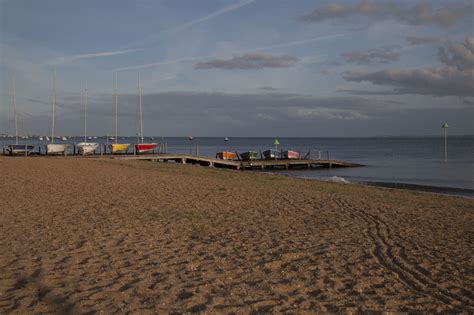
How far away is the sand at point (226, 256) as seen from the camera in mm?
5078

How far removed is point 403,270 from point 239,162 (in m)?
32.6

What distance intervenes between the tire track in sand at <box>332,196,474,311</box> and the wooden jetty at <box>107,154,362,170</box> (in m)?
27.3

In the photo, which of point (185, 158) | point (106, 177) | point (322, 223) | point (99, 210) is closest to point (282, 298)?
point (322, 223)

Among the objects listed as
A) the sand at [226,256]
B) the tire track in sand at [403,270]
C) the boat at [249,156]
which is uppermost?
the boat at [249,156]

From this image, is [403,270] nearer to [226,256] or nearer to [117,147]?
[226,256]

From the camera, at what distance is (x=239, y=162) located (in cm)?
3900

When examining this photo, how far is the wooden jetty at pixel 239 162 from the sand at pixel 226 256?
23012 millimetres

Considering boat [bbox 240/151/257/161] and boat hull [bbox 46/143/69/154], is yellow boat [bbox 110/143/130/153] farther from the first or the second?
boat [bbox 240/151/257/161]

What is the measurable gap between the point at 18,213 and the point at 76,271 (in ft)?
16.7

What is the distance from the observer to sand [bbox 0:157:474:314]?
16.7 ft

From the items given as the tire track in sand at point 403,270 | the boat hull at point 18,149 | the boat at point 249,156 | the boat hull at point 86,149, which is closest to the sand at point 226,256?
the tire track in sand at point 403,270

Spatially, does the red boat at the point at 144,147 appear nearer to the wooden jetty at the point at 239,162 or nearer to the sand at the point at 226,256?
the wooden jetty at the point at 239,162

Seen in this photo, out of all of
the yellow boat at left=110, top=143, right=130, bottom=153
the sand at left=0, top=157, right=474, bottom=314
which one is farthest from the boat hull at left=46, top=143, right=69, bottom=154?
the sand at left=0, top=157, right=474, bottom=314

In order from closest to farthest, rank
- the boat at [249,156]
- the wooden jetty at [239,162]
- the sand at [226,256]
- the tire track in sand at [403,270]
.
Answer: the sand at [226,256]
the tire track in sand at [403,270]
the wooden jetty at [239,162]
the boat at [249,156]
